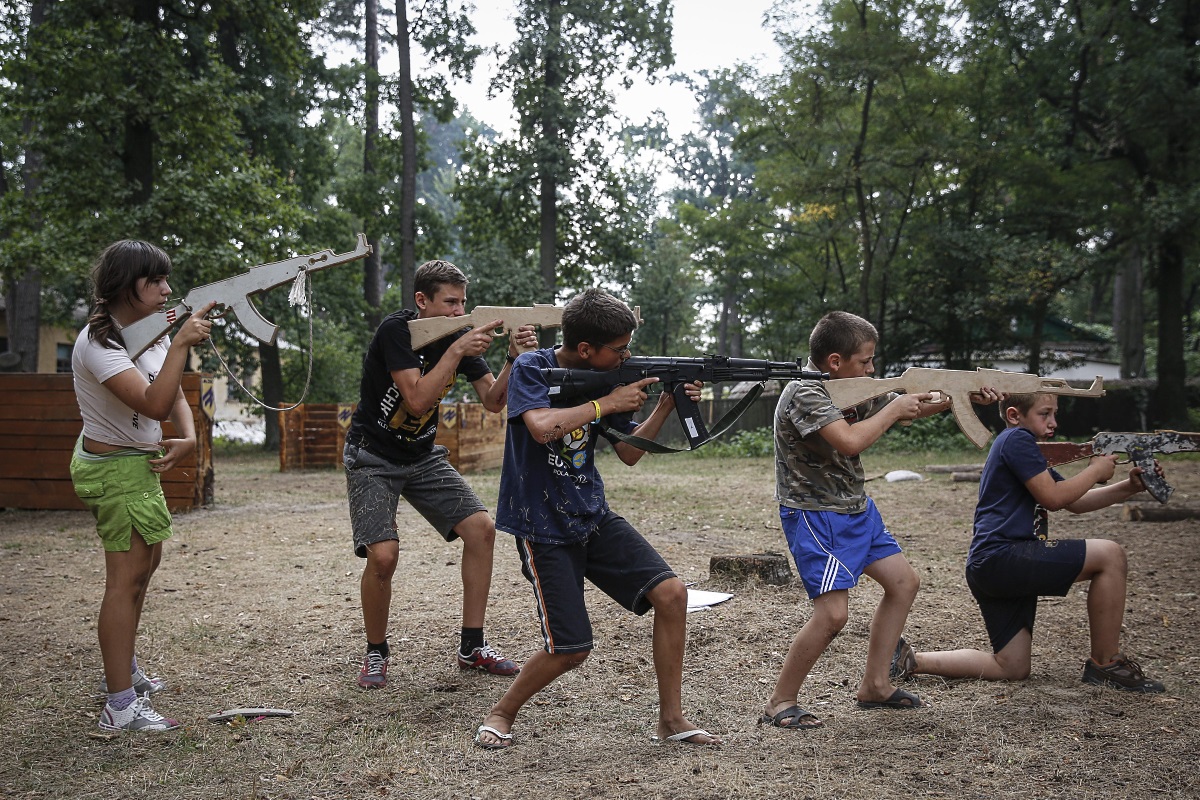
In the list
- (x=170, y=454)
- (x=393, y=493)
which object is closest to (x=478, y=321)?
(x=393, y=493)

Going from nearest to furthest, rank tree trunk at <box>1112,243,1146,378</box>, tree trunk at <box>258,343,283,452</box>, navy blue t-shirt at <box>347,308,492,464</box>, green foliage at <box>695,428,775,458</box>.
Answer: navy blue t-shirt at <box>347,308,492,464</box> < green foliage at <box>695,428,775,458</box> < tree trunk at <box>258,343,283,452</box> < tree trunk at <box>1112,243,1146,378</box>

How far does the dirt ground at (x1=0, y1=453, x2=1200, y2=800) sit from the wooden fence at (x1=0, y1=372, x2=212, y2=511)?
3.25m

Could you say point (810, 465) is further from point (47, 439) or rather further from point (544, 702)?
point (47, 439)

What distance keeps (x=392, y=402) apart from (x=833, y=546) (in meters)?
2.35

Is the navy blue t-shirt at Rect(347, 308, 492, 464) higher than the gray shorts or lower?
higher

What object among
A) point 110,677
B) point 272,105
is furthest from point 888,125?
point 110,677

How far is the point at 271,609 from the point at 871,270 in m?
22.1

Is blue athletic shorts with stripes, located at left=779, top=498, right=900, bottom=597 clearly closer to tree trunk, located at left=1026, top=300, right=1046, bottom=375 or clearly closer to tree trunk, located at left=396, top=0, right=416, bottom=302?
tree trunk, located at left=396, top=0, right=416, bottom=302

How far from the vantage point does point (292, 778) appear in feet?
12.1

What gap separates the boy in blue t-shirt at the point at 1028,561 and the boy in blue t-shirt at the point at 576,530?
1.60 meters

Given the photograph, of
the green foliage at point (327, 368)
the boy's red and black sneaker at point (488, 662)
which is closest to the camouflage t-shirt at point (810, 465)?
the boy's red and black sneaker at point (488, 662)

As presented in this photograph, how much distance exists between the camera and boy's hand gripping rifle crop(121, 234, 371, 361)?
4262mm

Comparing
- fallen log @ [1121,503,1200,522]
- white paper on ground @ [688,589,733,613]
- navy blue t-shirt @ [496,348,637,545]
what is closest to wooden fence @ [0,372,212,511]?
white paper on ground @ [688,589,733,613]

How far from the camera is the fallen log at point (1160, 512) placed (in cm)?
999
